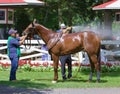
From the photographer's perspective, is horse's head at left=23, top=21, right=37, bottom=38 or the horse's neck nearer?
horse's head at left=23, top=21, right=37, bottom=38

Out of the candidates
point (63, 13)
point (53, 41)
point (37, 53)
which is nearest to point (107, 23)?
point (37, 53)

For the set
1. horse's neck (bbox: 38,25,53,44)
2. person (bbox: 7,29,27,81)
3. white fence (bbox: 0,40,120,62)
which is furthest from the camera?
white fence (bbox: 0,40,120,62)

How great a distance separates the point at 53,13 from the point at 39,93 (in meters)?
44.2

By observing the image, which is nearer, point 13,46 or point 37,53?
point 13,46

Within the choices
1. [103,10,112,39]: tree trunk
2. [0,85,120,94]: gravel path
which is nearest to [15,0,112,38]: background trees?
[103,10,112,39]: tree trunk

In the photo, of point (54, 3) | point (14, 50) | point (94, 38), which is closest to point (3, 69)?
point (14, 50)

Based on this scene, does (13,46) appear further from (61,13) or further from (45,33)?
(61,13)

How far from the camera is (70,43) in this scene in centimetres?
1583

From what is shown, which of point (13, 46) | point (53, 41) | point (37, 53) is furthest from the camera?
point (37, 53)

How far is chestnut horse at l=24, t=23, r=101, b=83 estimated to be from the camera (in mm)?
15688

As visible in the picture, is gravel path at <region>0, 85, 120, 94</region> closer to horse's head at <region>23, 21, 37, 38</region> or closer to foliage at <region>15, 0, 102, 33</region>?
horse's head at <region>23, 21, 37, 38</region>

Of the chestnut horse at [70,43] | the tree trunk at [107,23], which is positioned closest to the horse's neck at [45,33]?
the chestnut horse at [70,43]

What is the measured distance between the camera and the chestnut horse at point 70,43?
1569 cm

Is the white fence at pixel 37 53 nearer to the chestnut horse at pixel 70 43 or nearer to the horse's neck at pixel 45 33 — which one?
the chestnut horse at pixel 70 43
